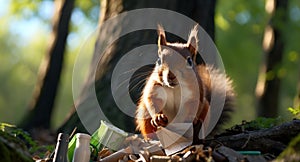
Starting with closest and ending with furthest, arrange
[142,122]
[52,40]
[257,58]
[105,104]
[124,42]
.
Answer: [142,122]
[105,104]
[124,42]
[52,40]
[257,58]

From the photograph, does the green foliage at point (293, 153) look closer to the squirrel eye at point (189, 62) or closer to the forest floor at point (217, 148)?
the forest floor at point (217, 148)

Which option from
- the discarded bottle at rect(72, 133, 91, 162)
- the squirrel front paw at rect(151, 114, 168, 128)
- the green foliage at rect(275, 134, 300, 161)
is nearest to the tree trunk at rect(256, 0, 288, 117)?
the squirrel front paw at rect(151, 114, 168, 128)

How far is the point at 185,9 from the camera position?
7543mm

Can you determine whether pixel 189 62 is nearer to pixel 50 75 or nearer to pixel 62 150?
pixel 62 150

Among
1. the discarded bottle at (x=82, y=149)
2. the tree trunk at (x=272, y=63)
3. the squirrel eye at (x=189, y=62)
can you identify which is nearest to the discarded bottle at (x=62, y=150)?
the discarded bottle at (x=82, y=149)

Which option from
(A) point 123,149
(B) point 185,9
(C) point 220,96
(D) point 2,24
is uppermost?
(D) point 2,24

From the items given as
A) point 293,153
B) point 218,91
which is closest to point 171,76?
point 218,91

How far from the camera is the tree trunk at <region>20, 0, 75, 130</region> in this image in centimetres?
1220

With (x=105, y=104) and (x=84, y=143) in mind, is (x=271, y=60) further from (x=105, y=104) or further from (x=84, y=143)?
(x=84, y=143)

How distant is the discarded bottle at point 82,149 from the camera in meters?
4.14

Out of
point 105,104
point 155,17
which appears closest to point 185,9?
point 155,17

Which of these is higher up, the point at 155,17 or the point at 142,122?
the point at 155,17

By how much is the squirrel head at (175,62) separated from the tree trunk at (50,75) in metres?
7.22

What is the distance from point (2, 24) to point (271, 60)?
2257cm
